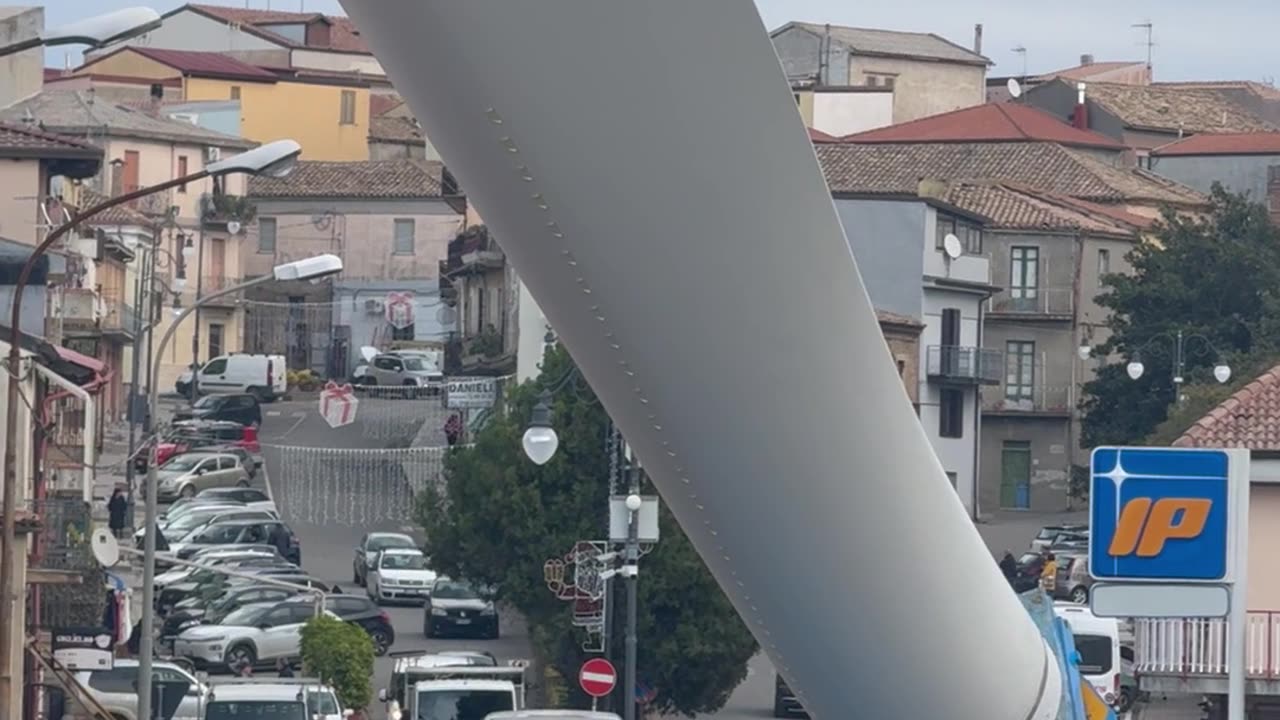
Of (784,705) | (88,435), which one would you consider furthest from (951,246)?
(88,435)

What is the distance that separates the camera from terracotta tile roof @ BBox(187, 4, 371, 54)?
330 ft

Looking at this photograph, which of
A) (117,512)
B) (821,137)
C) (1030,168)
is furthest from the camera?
(821,137)

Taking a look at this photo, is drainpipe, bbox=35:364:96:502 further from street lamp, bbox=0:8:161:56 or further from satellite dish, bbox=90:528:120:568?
street lamp, bbox=0:8:161:56

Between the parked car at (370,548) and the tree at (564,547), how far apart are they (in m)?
6.12

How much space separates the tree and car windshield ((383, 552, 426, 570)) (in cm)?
526

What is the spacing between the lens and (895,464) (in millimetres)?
5168

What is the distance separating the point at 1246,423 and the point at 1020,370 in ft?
129

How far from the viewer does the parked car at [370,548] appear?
44.8m

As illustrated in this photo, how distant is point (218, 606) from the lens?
38344 millimetres

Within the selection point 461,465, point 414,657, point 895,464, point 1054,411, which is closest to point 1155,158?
point 1054,411

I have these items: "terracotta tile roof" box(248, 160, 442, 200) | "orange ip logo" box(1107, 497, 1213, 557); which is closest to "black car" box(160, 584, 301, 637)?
"orange ip logo" box(1107, 497, 1213, 557)

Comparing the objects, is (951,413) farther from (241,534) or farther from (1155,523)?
(1155,523)

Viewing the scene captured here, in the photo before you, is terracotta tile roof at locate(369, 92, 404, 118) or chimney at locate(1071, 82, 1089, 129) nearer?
chimney at locate(1071, 82, 1089, 129)

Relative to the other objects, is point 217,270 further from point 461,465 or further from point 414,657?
point 414,657
